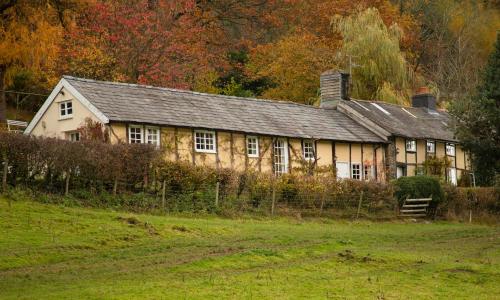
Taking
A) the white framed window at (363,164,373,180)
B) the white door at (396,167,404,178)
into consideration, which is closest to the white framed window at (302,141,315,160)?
the white framed window at (363,164,373,180)

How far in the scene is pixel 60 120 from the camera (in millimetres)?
38656

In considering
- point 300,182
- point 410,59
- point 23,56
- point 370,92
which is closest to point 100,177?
point 23,56

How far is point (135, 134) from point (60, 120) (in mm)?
3889

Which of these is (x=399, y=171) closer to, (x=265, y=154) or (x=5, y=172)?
(x=265, y=154)

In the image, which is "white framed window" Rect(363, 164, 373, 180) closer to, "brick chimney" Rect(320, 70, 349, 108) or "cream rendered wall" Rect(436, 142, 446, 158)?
"brick chimney" Rect(320, 70, 349, 108)

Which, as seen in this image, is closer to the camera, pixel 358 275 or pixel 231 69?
pixel 358 275

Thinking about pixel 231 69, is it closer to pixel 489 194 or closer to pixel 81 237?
pixel 489 194

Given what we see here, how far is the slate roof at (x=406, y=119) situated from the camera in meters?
48.4

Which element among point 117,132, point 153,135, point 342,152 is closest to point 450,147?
point 342,152

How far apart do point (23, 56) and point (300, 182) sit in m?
12.9

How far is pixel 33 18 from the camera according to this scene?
74.5ft

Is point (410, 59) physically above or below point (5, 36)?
above

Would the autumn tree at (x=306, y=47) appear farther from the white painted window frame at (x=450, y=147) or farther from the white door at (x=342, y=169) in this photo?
the white door at (x=342, y=169)

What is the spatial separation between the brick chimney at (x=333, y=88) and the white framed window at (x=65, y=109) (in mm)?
16990
